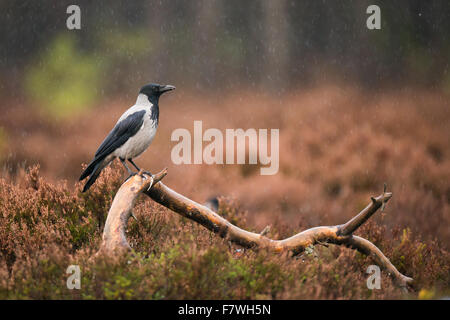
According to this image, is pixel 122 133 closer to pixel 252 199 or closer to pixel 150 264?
pixel 150 264

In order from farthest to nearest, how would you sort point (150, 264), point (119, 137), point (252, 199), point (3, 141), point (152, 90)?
point (3, 141), point (252, 199), point (152, 90), point (119, 137), point (150, 264)

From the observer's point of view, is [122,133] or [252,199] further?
[252,199]

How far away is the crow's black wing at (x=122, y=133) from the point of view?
3.46 m

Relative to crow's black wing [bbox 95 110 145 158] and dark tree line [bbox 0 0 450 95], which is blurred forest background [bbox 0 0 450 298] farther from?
crow's black wing [bbox 95 110 145 158]

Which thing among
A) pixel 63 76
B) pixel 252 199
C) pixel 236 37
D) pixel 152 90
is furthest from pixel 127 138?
pixel 63 76

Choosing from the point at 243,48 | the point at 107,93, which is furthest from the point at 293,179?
the point at 107,93

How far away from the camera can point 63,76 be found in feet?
31.9

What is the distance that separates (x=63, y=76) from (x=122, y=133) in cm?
701

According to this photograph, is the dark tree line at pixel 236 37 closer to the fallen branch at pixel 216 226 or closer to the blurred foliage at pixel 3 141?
the blurred foliage at pixel 3 141

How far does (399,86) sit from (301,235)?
223 inches

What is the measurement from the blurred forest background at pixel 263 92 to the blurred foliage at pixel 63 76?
29 millimetres

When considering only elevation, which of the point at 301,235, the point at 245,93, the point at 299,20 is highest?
the point at 299,20
